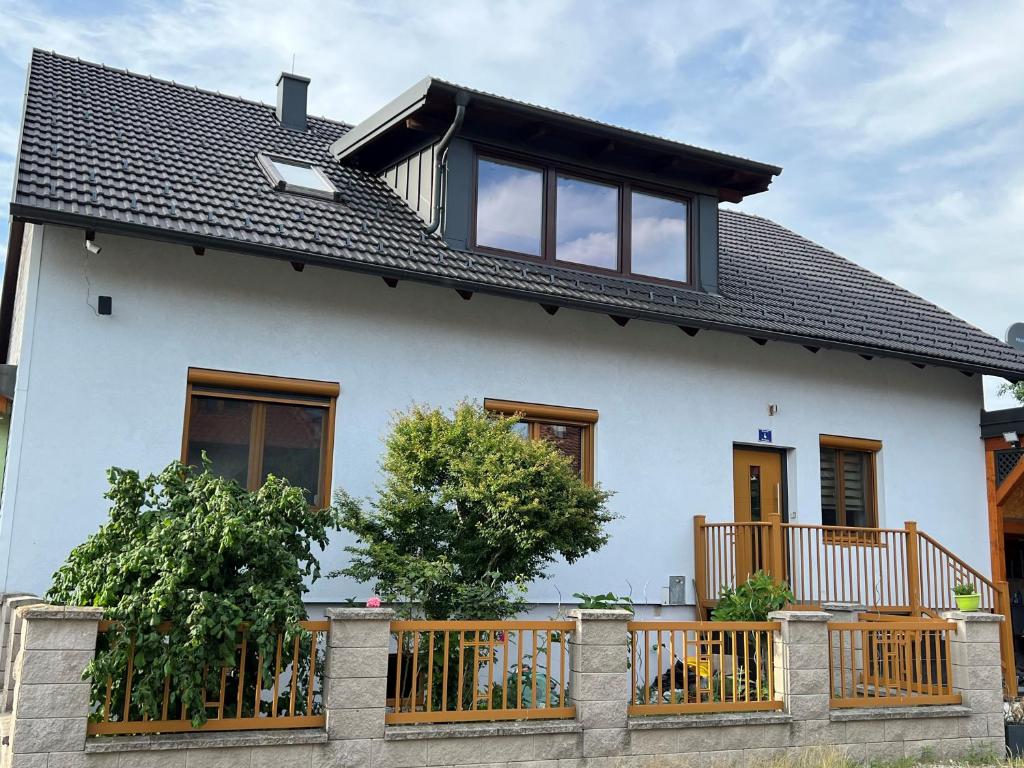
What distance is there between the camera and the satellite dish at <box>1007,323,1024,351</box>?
1482cm

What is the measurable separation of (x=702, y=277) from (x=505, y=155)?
2.94 m

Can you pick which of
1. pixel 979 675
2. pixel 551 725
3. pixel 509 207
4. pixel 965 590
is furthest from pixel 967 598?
pixel 509 207

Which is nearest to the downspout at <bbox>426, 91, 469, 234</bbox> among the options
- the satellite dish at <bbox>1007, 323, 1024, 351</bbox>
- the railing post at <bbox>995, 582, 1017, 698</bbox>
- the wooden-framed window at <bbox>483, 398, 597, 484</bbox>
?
the wooden-framed window at <bbox>483, 398, 597, 484</bbox>

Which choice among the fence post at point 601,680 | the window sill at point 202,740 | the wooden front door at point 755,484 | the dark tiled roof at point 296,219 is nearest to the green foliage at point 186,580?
the window sill at point 202,740

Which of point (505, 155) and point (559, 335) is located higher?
point (505, 155)

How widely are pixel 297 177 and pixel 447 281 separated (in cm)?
269

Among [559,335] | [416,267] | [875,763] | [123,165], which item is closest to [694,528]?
[559,335]

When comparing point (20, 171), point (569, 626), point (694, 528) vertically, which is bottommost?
point (569, 626)

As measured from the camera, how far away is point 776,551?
35.4 ft

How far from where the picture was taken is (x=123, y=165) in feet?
33.1

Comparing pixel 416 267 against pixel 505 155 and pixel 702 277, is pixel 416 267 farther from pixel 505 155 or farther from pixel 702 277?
pixel 702 277

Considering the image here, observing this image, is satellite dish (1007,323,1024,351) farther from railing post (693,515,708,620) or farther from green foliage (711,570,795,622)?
green foliage (711,570,795,622)

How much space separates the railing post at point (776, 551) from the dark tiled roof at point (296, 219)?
7.37 ft

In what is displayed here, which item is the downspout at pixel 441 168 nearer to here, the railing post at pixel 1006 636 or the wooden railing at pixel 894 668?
the wooden railing at pixel 894 668
